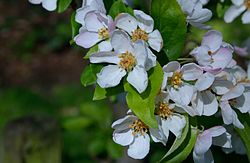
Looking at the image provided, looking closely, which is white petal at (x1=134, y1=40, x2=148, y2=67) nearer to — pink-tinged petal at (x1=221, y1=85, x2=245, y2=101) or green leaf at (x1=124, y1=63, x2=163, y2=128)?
green leaf at (x1=124, y1=63, x2=163, y2=128)

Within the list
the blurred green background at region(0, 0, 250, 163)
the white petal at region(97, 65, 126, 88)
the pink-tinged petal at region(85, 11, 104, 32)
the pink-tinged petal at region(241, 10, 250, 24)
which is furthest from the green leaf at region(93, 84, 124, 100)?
the pink-tinged petal at region(241, 10, 250, 24)

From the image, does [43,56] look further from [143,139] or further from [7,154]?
[143,139]

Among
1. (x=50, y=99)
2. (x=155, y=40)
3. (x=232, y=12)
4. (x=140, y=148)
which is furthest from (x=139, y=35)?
(x=50, y=99)

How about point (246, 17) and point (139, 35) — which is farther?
point (246, 17)

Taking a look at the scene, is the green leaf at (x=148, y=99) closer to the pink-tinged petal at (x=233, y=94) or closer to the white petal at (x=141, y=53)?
the white petal at (x=141, y=53)

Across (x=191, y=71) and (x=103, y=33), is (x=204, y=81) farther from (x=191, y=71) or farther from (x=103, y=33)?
(x=103, y=33)

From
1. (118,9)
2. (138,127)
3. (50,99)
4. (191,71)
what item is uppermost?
(118,9)
